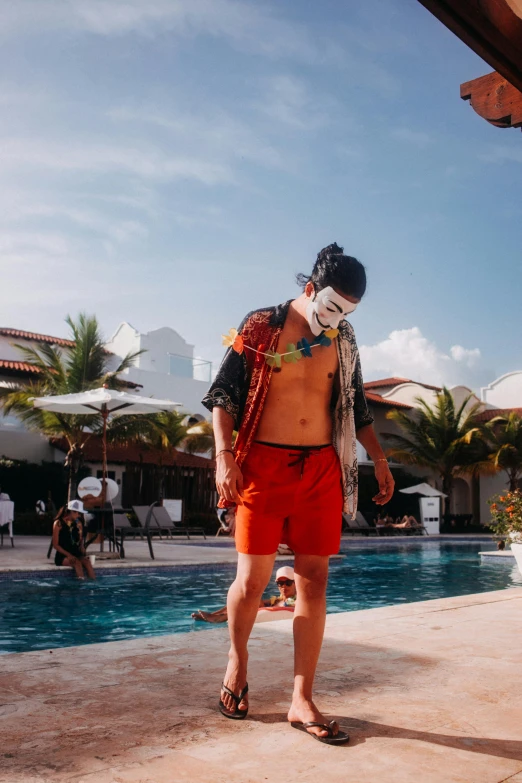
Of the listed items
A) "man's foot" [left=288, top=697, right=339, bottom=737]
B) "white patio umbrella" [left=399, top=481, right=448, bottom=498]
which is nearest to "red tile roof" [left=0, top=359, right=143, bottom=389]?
"white patio umbrella" [left=399, top=481, right=448, bottom=498]

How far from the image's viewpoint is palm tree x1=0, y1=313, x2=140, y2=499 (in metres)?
20.0

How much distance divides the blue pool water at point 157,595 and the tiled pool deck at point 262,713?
111 cm

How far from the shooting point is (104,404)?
13188 millimetres

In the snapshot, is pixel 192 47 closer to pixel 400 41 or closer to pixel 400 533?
pixel 400 41

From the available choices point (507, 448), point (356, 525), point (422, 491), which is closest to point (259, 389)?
point (356, 525)

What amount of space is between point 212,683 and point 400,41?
679cm

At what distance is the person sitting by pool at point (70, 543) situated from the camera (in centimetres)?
952

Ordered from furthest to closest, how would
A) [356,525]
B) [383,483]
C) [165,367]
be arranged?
[165,367]
[356,525]
[383,483]

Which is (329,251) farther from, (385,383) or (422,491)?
(385,383)

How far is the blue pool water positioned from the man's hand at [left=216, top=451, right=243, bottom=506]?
2.02m

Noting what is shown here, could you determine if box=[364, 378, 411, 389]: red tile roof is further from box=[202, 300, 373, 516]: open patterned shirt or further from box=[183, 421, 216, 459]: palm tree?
box=[202, 300, 373, 516]: open patterned shirt

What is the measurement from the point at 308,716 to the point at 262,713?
0.97 feet

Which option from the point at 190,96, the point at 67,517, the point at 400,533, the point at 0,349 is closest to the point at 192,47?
the point at 190,96

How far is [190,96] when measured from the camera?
31.7ft
